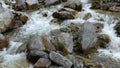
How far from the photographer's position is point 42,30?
1126 cm

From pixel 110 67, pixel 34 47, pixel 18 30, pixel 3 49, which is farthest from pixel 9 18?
pixel 110 67

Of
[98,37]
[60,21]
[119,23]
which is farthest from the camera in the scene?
[60,21]

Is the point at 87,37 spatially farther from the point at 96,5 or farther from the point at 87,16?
the point at 96,5

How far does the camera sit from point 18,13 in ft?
40.4

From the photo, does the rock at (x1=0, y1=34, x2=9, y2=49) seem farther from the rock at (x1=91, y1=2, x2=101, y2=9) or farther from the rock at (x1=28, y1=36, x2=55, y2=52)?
the rock at (x1=91, y1=2, x2=101, y2=9)

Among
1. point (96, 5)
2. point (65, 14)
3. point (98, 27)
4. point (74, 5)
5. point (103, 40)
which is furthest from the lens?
point (96, 5)

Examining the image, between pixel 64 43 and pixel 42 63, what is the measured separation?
1213 mm

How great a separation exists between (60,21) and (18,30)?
1.74m

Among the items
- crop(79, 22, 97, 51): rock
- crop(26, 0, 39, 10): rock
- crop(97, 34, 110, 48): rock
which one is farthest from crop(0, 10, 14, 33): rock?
crop(97, 34, 110, 48): rock

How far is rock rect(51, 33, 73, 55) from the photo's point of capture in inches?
362

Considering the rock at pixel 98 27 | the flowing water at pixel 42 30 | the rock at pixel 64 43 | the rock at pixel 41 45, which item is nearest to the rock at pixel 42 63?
the flowing water at pixel 42 30

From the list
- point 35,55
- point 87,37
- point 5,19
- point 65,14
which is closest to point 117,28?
point 87,37

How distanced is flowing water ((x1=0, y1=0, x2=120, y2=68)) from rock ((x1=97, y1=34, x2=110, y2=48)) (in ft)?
0.48

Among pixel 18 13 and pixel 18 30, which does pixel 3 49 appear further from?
pixel 18 13
